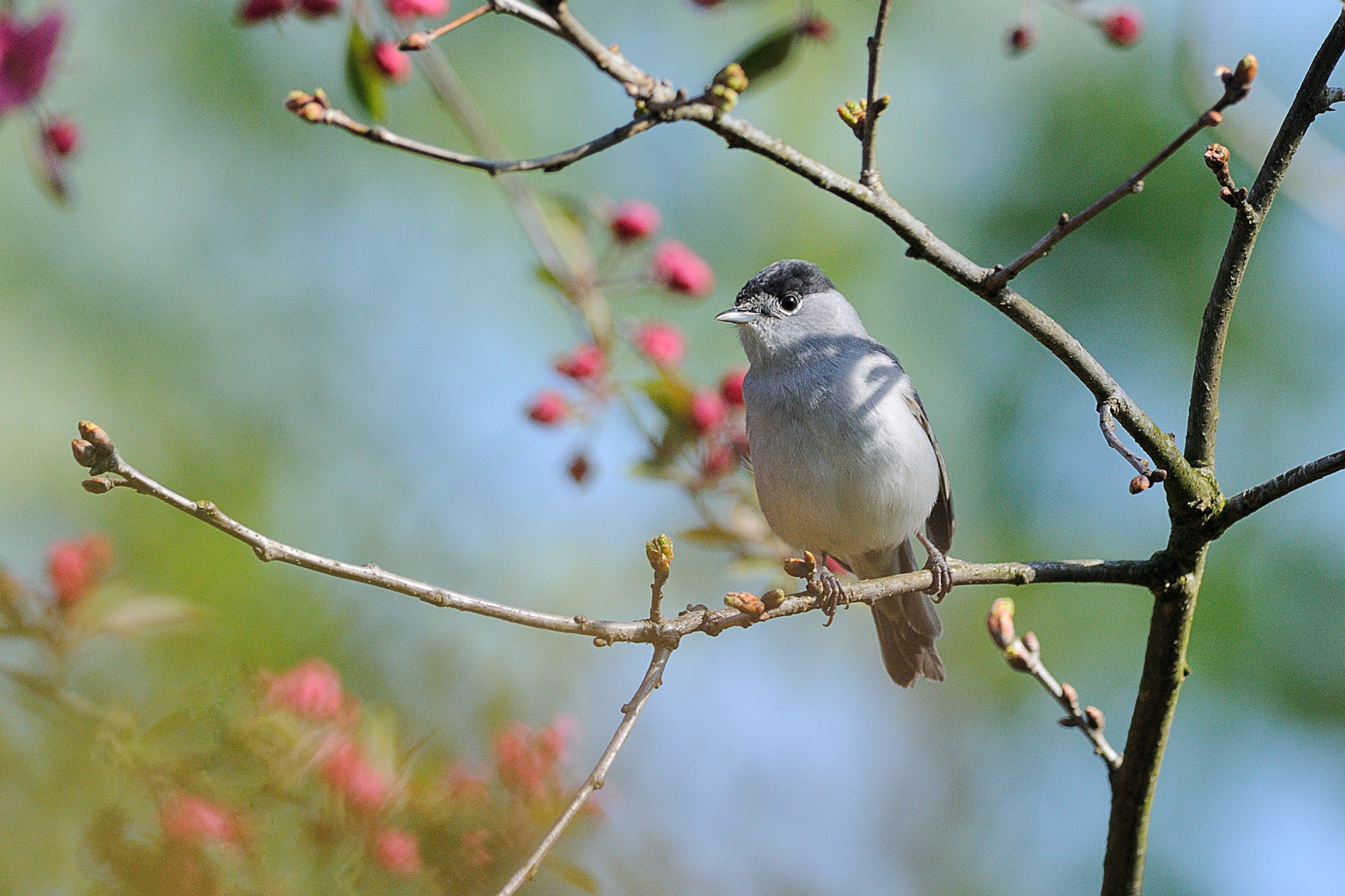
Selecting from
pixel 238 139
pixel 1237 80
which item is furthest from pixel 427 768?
pixel 238 139

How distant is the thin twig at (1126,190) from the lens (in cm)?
194

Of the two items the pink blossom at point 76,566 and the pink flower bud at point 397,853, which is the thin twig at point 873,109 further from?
the pink blossom at point 76,566

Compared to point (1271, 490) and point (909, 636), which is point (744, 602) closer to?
point (1271, 490)

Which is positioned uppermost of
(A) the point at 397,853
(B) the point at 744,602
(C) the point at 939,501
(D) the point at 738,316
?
(D) the point at 738,316

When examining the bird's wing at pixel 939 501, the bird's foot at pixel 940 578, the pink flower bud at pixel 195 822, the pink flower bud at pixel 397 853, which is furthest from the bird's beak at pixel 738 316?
the pink flower bud at pixel 195 822

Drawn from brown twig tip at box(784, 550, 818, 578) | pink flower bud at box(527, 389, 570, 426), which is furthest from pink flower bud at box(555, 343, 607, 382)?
brown twig tip at box(784, 550, 818, 578)

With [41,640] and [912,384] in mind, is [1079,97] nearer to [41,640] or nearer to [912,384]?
[912,384]

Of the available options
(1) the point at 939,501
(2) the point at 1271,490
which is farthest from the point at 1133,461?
(1) the point at 939,501

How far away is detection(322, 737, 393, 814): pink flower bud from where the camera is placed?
7.59 feet

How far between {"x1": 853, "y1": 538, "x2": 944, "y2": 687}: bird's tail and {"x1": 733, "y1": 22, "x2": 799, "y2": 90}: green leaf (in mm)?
2083

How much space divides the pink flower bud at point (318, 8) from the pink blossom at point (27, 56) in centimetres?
80

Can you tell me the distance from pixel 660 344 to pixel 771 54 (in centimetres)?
132

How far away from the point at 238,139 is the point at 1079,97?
26.0 ft

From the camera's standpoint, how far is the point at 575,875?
2.37 meters
